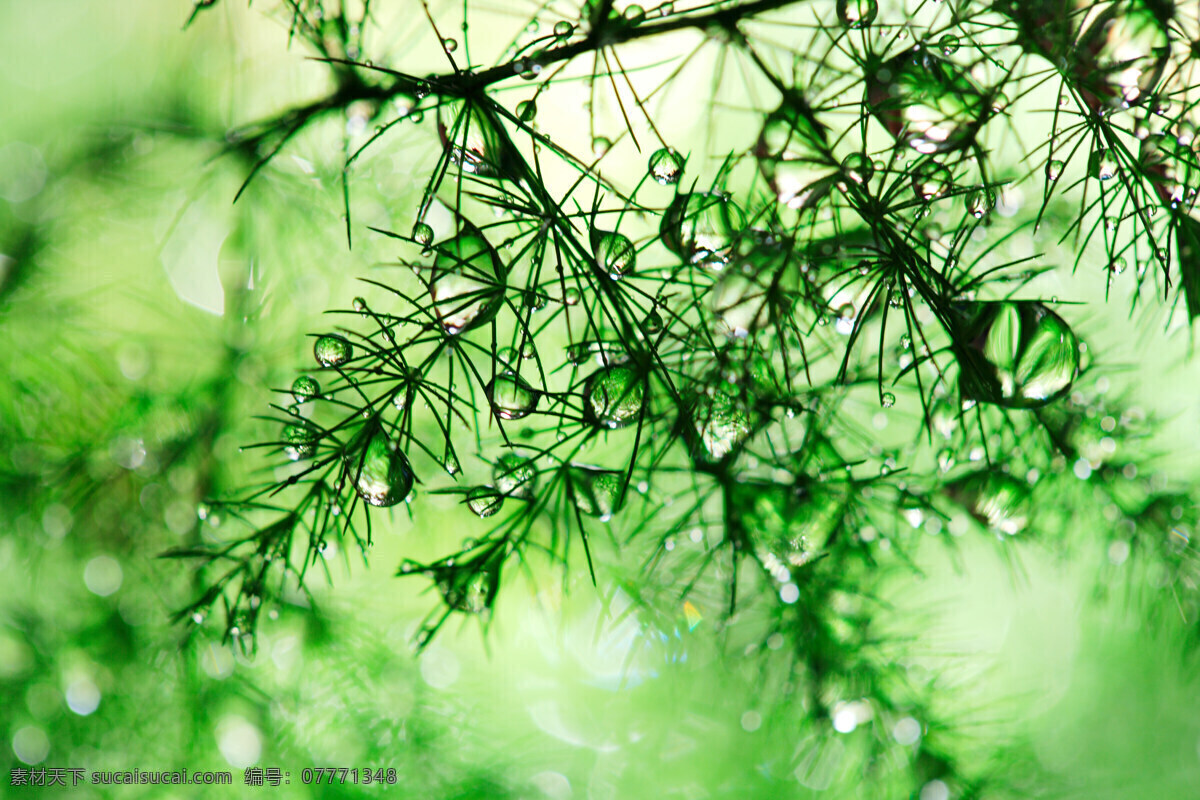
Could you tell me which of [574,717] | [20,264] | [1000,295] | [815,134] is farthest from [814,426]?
[20,264]

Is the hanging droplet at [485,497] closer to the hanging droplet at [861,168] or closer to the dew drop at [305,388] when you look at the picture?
the dew drop at [305,388]

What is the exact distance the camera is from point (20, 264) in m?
0.79

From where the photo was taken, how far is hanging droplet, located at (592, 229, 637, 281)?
1.33ft

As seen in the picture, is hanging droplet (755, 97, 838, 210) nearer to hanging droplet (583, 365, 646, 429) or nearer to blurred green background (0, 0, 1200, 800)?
hanging droplet (583, 365, 646, 429)

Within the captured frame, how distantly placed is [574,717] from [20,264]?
877mm

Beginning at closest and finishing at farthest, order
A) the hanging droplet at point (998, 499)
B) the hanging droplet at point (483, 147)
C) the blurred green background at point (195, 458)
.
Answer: the hanging droplet at point (483, 147)
the hanging droplet at point (998, 499)
the blurred green background at point (195, 458)

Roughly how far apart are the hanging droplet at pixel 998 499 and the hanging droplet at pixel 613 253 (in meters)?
0.33

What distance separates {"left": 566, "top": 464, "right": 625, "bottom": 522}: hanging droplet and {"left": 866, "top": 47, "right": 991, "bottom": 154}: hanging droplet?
265mm

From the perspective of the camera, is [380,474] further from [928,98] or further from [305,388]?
[928,98]

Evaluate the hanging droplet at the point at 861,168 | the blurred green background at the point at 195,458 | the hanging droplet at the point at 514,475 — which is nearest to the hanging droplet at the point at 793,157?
the hanging droplet at the point at 861,168

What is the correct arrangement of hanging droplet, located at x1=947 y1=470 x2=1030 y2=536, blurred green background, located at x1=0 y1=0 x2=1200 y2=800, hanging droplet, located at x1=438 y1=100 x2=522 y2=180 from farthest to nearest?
blurred green background, located at x1=0 y1=0 x2=1200 y2=800 → hanging droplet, located at x1=947 y1=470 x2=1030 y2=536 → hanging droplet, located at x1=438 y1=100 x2=522 y2=180

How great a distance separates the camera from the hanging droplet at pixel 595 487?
1.53ft

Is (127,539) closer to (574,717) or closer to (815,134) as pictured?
(574,717)

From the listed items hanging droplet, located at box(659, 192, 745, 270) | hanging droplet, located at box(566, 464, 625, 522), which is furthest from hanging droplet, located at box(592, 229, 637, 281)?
hanging droplet, located at box(566, 464, 625, 522)
